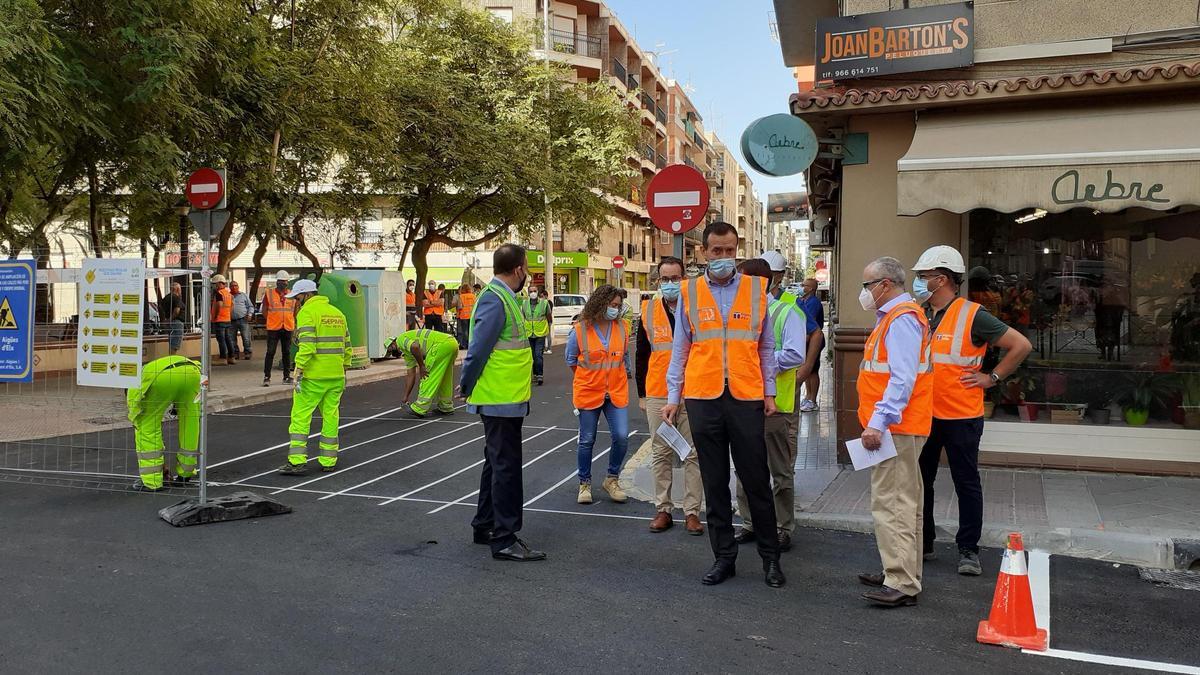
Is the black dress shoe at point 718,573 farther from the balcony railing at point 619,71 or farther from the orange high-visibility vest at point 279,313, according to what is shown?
A: the balcony railing at point 619,71

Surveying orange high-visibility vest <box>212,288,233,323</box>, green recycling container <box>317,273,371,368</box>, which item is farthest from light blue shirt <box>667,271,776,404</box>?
orange high-visibility vest <box>212,288,233,323</box>

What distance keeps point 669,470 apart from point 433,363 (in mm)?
5926

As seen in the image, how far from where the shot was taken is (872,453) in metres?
4.83

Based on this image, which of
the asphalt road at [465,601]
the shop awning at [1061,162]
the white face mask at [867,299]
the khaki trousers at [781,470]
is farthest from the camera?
the shop awning at [1061,162]

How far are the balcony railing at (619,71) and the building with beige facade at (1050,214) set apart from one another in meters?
42.7

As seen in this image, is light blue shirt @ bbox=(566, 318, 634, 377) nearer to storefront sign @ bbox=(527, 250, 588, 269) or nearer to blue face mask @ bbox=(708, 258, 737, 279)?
blue face mask @ bbox=(708, 258, 737, 279)

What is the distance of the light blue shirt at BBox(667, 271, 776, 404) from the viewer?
17.1 ft

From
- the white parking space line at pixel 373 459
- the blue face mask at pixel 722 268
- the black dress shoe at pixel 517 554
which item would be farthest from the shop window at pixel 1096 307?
the white parking space line at pixel 373 459

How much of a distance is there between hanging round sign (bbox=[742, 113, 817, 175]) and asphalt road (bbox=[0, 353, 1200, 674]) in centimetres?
332

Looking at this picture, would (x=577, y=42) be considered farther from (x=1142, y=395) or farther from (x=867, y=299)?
(x=867, y=299)

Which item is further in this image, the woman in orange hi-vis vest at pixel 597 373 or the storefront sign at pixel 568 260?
the storefront sign at pixel 568 260

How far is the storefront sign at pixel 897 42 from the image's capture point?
873cm

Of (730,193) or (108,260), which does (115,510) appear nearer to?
(108,260)

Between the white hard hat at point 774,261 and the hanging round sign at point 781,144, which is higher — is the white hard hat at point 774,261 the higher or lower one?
the lower one
